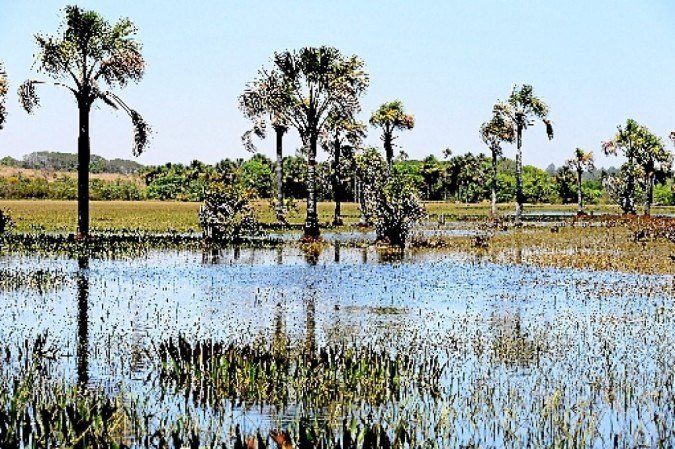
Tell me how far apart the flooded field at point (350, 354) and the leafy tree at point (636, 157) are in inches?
2434

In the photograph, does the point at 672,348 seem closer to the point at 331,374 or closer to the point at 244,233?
the point at 331,374

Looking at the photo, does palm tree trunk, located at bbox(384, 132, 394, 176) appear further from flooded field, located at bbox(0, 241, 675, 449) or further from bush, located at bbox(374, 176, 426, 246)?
flooded field, located at bbox(0, 241, 675, 449)

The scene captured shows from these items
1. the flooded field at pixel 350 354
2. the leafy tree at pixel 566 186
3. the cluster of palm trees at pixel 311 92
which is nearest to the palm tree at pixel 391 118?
the cluster of palm trees at pixel 311 92

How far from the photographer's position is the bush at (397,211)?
4519 centimetres

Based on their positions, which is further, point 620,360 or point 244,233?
point 244,233

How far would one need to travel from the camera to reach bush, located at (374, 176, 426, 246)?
4519 centimetres

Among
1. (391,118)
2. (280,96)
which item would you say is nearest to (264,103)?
(280,96)

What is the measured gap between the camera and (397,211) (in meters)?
45.0

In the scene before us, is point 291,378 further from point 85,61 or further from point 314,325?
point 85,61

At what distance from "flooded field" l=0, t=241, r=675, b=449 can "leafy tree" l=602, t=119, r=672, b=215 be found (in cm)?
6183

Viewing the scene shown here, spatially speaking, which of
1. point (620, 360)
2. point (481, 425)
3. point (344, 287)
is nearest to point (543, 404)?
point (481, 425)

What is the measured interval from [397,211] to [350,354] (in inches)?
1230

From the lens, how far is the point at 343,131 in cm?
6969

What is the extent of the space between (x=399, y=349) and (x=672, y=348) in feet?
16.0
